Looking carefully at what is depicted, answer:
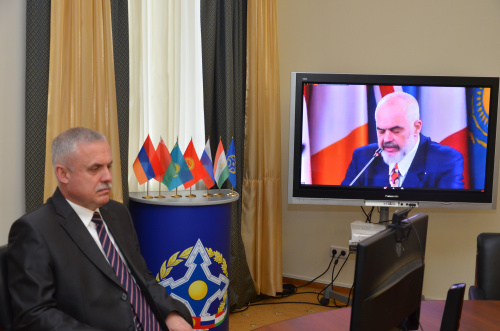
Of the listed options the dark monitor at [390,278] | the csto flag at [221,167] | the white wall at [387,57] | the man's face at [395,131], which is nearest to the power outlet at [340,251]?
the white wall at [387,57]

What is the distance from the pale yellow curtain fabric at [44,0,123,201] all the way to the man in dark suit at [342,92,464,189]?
6.43ft

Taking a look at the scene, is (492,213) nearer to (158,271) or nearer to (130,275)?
(158,271)

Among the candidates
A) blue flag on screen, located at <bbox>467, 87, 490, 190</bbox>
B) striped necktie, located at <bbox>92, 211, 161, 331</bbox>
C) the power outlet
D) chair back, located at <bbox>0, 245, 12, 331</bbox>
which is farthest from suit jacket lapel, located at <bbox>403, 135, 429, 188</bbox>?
chair back, located at <bbox>0, 245, 12, 331</bbox>

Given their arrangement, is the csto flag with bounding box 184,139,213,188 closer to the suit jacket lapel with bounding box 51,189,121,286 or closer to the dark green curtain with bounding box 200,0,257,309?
the dark green curtain with bounding box 200,0,257,309

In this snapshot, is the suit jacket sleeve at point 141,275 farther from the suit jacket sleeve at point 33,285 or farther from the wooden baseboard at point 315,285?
the wooden baseboard at point 315,285

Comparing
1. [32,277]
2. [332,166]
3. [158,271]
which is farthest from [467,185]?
[32,277]

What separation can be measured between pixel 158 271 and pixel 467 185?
232 centimetres

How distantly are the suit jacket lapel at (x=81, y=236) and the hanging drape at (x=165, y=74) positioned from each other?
151 cm

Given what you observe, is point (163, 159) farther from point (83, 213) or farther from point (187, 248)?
point (83, 213)

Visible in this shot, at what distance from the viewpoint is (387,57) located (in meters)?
4.29

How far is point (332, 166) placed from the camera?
153 inches

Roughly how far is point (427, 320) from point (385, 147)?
89.0 inches

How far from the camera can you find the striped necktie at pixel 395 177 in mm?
3791

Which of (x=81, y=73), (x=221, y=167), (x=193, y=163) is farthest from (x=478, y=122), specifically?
(x=81, y=73)
